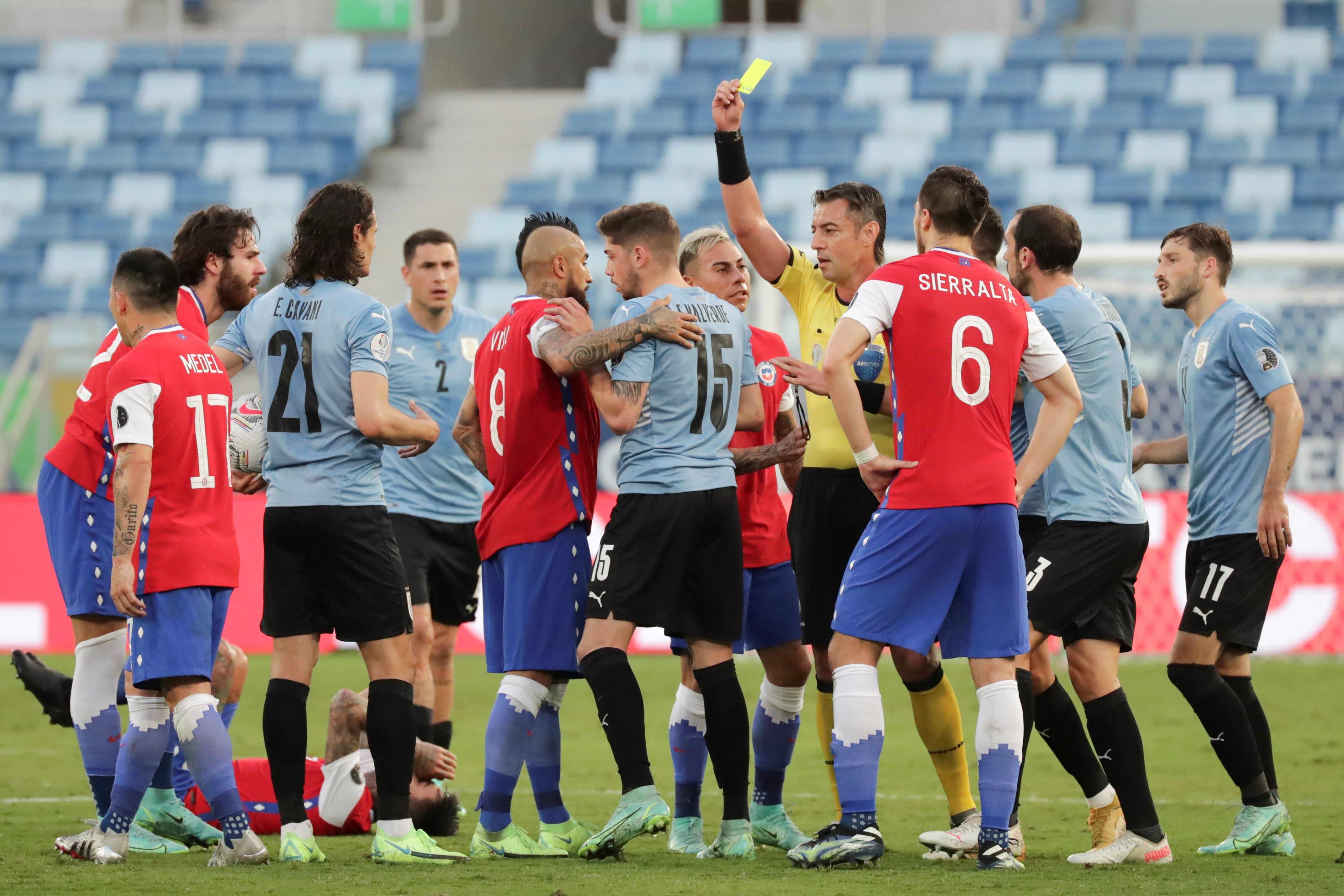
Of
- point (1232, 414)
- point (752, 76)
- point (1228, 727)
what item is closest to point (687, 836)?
point (1228, 727)

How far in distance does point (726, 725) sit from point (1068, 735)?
133 cm

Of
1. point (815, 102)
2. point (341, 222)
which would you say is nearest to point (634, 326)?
point (341, 222)

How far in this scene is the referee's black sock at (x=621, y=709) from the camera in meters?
5.38

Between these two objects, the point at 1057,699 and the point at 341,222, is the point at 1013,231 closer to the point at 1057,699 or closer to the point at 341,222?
the point at 1057,699

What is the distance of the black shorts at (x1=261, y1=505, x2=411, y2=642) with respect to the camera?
17.9ft

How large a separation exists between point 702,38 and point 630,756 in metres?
17.7

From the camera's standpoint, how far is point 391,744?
546cm

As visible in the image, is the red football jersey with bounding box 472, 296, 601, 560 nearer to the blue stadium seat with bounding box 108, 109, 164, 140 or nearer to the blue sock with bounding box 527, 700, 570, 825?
the blue sock with bounding box 527, 700, 570, 825

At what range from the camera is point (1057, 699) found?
5840 millimetres

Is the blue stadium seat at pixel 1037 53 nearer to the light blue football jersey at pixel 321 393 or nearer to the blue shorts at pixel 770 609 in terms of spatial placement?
the blue shorts at pixel 770 609

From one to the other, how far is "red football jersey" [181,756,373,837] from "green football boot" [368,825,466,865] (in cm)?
103

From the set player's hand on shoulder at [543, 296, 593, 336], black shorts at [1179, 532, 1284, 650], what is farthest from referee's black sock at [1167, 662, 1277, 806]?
player's hand on shoulder at [543, 296, 593, 336]

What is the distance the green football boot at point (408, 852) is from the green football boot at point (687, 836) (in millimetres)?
811

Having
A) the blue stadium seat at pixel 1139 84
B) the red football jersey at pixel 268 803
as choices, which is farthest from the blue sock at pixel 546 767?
the blue stadium seat at pixel 1139 84
